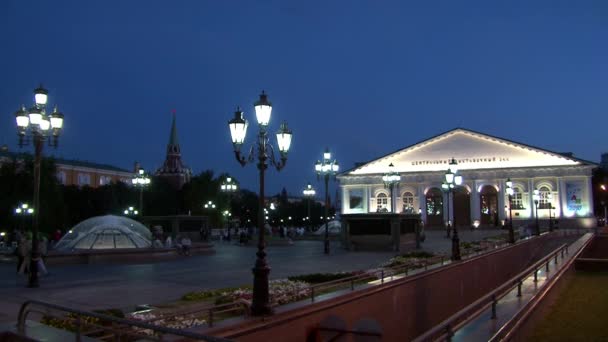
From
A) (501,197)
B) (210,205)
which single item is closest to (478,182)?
(501,197)

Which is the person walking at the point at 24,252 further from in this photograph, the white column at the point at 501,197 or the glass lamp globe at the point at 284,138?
the white column at the point at 501,197

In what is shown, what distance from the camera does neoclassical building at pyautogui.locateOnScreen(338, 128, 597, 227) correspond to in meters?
72.0

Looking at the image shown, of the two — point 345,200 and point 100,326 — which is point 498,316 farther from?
point 345,200

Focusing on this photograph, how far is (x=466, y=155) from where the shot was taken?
3081 inches

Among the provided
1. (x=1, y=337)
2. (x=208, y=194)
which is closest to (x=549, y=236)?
→ (x=1, y=337)

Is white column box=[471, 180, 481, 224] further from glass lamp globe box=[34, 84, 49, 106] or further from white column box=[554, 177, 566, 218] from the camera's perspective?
glass lamp globe box=[34, 84, 49, 106]

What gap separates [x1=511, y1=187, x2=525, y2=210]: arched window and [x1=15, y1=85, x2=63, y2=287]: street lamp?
220ft

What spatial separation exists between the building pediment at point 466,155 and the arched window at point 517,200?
135 inches

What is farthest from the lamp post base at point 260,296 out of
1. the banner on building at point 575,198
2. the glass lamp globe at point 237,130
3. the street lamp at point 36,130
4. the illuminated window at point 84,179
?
the illuminated window at point 84,179

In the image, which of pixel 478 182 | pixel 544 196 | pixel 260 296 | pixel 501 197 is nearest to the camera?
pixel 260 296

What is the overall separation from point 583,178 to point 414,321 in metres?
65.4

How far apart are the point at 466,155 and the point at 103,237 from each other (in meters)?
60.2

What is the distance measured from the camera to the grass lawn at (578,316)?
31.9 ft

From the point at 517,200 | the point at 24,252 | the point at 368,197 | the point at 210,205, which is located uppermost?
the point at 368,197
